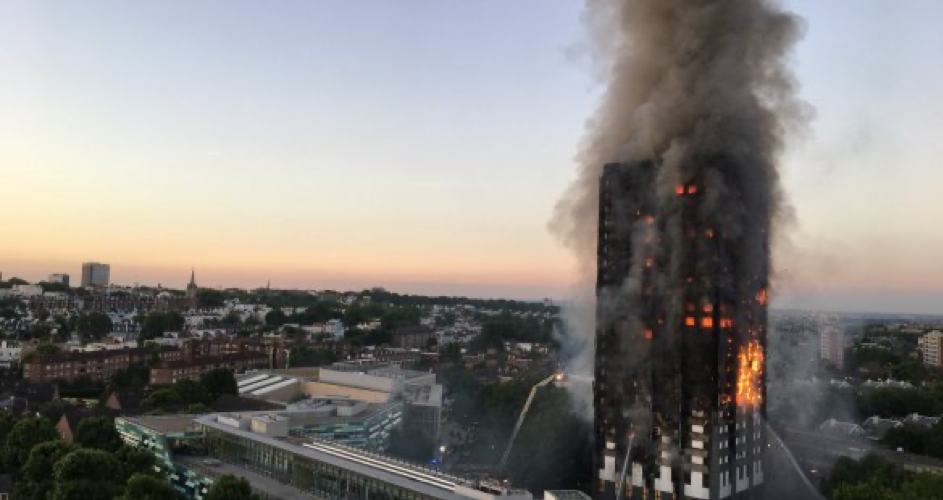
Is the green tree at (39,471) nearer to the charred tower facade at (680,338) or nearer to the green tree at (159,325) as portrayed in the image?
the charred tower facade at (680,338)

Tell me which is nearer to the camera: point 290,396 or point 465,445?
point 465,445

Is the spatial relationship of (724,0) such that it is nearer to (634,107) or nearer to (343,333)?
(634,107)

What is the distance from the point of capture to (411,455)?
56.8 m

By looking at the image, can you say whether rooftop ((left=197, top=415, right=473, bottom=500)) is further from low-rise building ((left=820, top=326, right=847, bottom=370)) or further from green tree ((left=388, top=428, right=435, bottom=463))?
low-rise building ((left=820, top=326, right=847, bottom=370))

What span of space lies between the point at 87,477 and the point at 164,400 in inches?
1167

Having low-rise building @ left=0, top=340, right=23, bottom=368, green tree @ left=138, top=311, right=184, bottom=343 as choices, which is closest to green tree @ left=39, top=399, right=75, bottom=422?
low-rise building @ left=0, top=340, right=23, bottom=368

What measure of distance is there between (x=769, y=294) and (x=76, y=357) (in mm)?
78273

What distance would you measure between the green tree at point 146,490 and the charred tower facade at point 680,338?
2072 cm

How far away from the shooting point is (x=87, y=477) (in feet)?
124

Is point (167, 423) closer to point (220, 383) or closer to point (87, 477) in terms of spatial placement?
point (87, 477)

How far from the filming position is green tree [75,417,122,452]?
47.2 m

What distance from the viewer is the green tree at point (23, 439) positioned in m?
45.8

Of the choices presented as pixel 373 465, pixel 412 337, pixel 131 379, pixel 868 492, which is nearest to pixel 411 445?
pixel 373 465

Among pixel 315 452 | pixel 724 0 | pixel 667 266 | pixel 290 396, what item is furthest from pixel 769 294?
pixel 290 396
